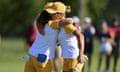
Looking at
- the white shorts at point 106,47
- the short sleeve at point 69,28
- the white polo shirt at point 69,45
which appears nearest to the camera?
the short sleeve at point 69,28

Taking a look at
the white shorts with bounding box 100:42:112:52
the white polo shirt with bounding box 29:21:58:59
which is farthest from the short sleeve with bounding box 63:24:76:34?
the white shorts with bounding box 100:42:112:52

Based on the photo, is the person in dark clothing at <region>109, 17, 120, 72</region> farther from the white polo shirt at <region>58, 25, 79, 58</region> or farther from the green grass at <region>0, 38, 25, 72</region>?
the white polo shirt at <region>58, 25, 79, 58</region>

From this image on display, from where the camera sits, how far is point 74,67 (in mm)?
12492

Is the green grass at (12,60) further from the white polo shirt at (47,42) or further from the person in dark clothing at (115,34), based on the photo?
the white polo shirt at (47,42)

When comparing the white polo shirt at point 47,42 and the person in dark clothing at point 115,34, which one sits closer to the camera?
the white polo shirt at point 47,42

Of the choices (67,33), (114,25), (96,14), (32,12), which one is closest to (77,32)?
(67,33)

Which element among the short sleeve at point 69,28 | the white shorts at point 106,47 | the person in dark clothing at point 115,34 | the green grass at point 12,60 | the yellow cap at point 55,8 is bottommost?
the green grass at point 12,60

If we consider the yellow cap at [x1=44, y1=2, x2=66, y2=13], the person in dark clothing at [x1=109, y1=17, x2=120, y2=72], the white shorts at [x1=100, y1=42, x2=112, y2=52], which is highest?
the yellow cap at [x1=44, y1=2, x2=66, y2=13]

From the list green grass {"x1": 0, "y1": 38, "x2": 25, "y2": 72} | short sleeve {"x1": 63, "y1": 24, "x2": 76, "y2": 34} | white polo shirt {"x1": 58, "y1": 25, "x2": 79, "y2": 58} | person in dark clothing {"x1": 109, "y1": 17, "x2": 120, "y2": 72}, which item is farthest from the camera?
green grass {"x1": 0, "y1": 38, "x2": 25, "y2": 72}

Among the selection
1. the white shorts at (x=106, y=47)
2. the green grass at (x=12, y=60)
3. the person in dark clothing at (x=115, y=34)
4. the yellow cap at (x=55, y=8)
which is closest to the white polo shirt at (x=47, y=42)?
the yellow cap at (x=55, y=8)

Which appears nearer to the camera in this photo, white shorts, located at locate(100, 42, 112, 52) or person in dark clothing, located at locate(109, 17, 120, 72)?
person in dark clothing, located at locate(109, 17, 120, 72)

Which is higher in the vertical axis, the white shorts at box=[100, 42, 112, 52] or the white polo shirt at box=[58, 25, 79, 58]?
the white polo shirt at box=[58, 25, 79, 58]

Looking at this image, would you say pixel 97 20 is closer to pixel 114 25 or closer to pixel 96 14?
pixel 96 14

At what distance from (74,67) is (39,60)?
844 mm
